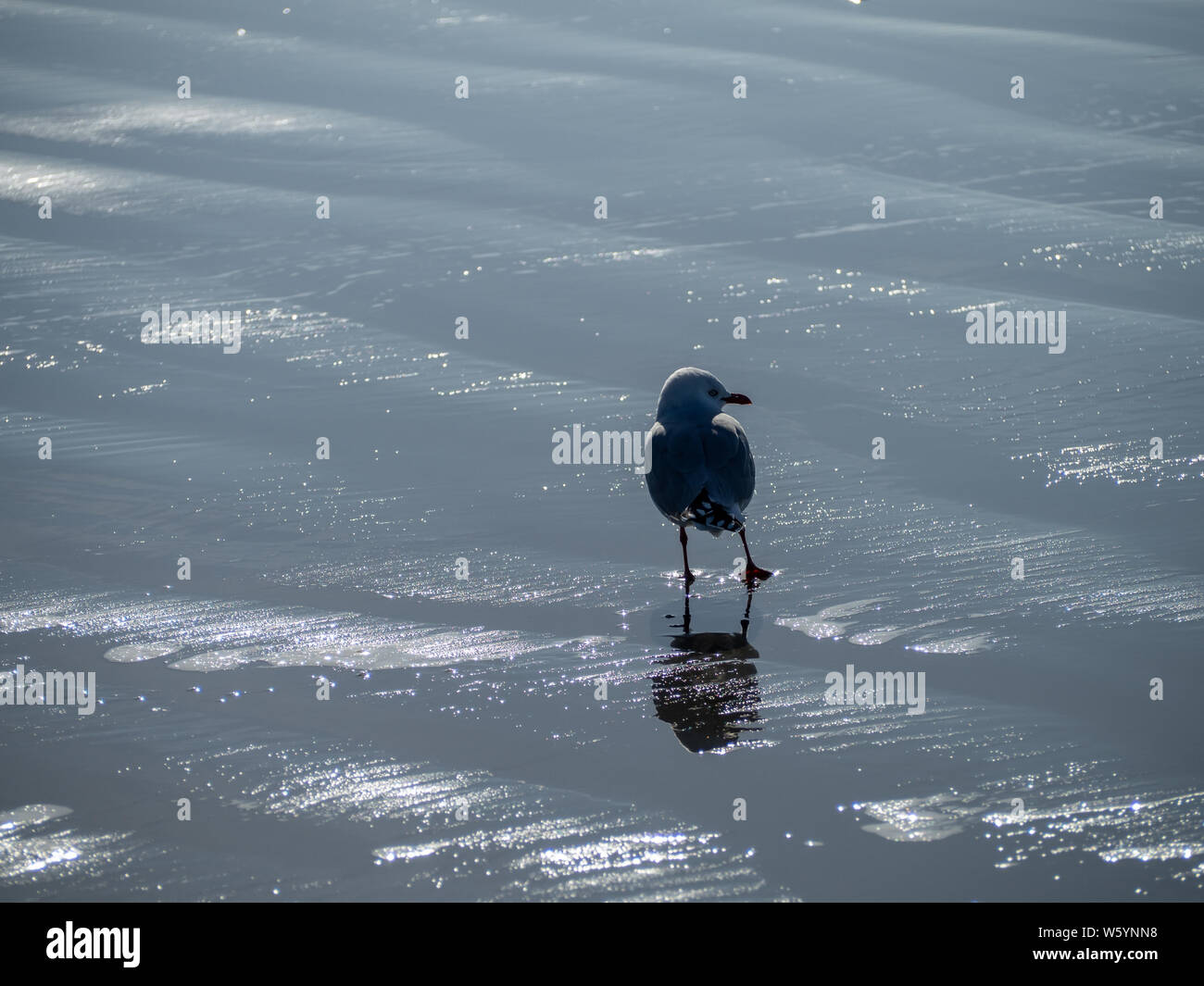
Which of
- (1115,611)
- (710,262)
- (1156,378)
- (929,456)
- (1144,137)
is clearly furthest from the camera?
(1144,137)

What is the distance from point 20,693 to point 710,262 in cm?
596

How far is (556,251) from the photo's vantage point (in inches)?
382

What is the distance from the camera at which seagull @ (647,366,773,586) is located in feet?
19.3

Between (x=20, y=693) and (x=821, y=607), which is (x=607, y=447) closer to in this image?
(x=821, y=607)

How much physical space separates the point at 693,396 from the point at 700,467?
553 millimetres

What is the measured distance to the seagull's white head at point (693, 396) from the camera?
6.50 m

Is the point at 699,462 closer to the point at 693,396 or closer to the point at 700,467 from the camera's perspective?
the point at 700,467

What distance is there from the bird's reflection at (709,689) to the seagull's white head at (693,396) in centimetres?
141

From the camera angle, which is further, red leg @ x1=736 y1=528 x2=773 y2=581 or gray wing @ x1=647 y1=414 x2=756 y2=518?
gray wing @ x1=647 y1=414 x2=756 y2=518

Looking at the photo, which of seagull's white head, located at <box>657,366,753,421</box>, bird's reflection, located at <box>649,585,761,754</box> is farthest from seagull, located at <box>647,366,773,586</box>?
bird's reflection, located at <box>649,585,761,754</box>

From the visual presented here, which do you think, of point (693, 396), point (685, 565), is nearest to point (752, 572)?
point (685, 565)

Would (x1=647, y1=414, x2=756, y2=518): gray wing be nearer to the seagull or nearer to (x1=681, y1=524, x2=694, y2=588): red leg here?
the seagull

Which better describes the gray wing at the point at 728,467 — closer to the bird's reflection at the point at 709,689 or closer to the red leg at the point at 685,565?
the red leg at the point at 685,565
